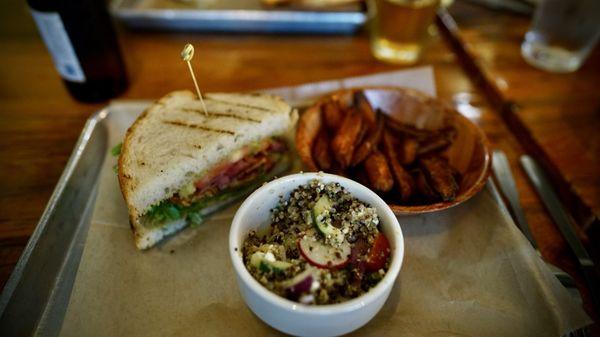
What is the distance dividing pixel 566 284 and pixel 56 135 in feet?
6.59

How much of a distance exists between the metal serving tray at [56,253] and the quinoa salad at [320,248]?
2.00 feet

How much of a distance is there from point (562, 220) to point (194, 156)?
4.43ft

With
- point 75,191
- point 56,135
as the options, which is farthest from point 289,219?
point 56,135

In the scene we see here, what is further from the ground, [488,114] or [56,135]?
[56,135]

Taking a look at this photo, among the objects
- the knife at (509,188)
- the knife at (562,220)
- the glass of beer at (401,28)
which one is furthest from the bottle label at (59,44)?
the knife at (562,220)

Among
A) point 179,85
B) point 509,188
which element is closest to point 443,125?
point 509,188

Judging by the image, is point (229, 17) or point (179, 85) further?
point (229, 17)

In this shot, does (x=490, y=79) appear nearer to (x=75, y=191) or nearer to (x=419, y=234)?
(x=419, y=234)

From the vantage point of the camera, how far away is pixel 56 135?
1.69 m

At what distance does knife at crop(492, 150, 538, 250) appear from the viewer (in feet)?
4.45

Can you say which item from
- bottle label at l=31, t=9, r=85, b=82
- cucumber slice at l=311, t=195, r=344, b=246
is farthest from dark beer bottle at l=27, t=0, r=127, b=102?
cucumber slice at l=311, t=195, r=344, b=246

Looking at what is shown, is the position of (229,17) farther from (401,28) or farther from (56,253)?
(56,253)

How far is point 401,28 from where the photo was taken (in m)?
2.12

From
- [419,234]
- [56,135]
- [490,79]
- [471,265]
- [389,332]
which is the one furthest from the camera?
[490,79]
